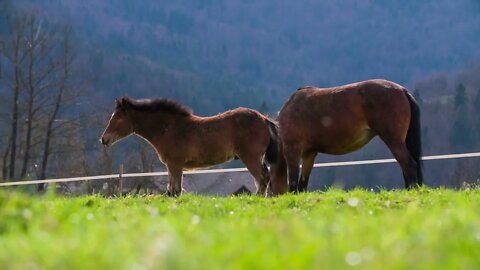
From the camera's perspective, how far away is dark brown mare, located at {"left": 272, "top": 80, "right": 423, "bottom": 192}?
12500mm

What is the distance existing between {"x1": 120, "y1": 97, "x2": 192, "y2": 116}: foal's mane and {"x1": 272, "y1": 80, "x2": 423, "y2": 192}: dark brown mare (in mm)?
2186

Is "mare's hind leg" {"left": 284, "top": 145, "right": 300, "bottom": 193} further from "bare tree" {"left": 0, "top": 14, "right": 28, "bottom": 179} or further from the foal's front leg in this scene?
"bare tree" {"left": 0, "top": 14, "right": 28, "bottom": 179}

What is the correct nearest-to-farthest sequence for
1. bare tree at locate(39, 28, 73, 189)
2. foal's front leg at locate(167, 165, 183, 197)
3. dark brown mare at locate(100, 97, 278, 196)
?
foal's front leg at locate(167, 165, 183, 197) < dark brown mare at locate(100, 97, 278, 196) < bare tree at locate(39, 28, 73, 189)

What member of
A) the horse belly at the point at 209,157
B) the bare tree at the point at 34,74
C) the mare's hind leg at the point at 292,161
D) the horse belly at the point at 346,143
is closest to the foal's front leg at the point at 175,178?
the horse belly at the point at 209,157

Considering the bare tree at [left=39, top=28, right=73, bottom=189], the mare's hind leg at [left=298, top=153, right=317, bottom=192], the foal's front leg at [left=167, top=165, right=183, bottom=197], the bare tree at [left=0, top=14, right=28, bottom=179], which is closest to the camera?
the foal's front leg at [left=167, top=165, right=183, bottom=197]

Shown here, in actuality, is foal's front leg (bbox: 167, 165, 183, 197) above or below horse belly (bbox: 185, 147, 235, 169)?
below

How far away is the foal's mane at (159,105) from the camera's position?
584 inches

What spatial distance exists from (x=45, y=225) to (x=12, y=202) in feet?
3.98

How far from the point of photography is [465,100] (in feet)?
427

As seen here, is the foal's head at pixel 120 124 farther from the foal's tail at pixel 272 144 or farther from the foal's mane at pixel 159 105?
the foal's tail at pixel 272 144

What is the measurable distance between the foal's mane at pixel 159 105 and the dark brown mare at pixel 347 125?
2.19 m

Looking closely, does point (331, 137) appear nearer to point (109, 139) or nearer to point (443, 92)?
point (109, 139)

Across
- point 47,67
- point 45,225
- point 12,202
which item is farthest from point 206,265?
point 47,67

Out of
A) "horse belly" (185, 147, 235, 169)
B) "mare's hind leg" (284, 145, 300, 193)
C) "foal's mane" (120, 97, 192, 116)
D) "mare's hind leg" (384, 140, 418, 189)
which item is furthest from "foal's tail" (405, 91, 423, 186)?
"foal's mane" (120, 97, 192, 116)
